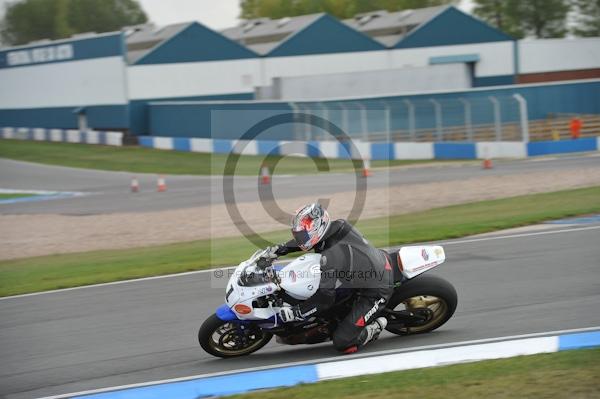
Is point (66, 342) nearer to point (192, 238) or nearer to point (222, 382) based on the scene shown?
point (222, 382)

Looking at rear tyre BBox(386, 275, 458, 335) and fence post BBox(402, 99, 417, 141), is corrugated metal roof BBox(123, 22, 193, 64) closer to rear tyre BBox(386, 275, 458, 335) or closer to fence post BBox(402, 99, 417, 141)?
fence post BBox(402, 99, 417, 141)

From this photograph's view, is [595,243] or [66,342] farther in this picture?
[595,243]

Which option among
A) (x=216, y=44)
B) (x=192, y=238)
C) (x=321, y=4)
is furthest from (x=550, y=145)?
(x=321, y=4)

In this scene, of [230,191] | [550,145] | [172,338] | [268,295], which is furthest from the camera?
[550,145]

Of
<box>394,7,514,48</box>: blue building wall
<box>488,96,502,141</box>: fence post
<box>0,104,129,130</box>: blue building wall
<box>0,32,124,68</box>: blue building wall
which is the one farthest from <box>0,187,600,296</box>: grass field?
<box>394,7,514,48</box>: blue building wall

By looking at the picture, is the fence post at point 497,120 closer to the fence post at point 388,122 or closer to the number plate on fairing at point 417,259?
the fence post at point 388,122

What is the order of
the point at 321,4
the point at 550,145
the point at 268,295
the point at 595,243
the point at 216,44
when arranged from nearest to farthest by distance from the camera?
the point at 268,295 → the point at 595,243 → the point at 550,145 → the point at 216,44 → the point at 321,4

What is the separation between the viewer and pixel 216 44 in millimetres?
50062

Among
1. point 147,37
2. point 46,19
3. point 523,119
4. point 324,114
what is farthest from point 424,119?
point 46,19

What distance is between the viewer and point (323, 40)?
175 ft

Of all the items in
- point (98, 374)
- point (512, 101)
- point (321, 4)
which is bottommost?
point (98, 374)

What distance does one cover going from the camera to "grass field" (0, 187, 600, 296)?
1326cm

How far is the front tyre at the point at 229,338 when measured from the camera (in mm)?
7953

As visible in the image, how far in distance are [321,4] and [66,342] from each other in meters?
93.2
